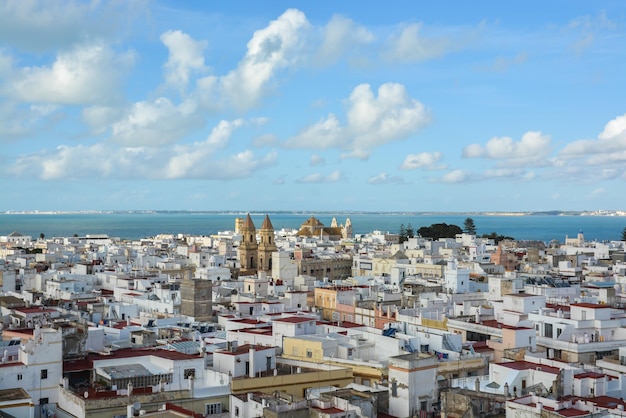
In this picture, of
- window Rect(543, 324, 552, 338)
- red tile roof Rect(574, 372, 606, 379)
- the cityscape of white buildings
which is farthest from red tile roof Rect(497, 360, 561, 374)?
window Rect(543, 324, 552, 338)

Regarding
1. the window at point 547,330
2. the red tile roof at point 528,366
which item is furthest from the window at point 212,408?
the window at point 547,330

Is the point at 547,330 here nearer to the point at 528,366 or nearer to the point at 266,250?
the point at 528,366

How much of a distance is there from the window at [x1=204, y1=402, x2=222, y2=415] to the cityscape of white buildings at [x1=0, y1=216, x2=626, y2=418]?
0.04 metres

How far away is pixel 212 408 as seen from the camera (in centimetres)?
2427

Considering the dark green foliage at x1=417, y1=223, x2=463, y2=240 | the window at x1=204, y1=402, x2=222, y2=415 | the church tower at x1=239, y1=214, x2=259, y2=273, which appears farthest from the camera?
the dark green foliage at x1=417, y1=223, x2=463, y2=240

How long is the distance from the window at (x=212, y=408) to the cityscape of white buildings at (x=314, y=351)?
4 centimetres

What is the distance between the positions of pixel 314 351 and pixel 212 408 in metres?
6.59

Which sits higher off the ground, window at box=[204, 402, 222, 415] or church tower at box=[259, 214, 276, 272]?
church tower at box=[259, 214, 276, 272]

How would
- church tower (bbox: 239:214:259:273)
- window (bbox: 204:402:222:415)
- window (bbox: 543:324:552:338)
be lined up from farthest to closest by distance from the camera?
church tower (bbox: 239:214:259:273)
window (bbox: 543:324:552:338)
window (bbox: 204:402:222:415)

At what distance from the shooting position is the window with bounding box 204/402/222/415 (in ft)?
79.0

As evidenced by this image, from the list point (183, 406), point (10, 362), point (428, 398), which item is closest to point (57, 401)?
point (10, 362)

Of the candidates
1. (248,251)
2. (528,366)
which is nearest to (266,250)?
(248,251)

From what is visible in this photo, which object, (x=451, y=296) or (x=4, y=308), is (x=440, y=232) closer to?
(x=451, y=296)

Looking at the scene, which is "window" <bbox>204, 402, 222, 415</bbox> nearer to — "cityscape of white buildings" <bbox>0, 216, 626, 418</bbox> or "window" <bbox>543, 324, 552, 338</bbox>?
"cityscape of white buildings" <bbox>0, 216, 626, 418</bbox>
